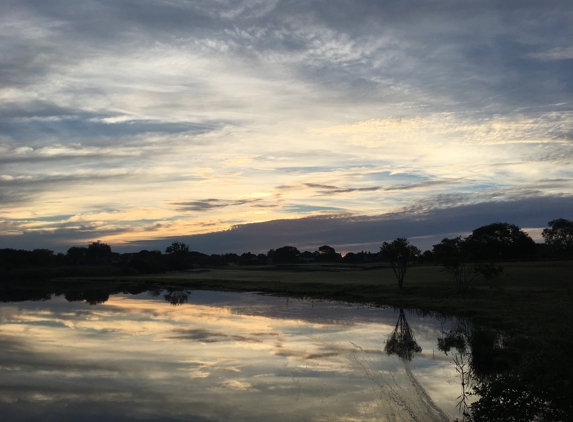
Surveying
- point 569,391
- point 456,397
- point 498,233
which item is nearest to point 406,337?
point 456,397

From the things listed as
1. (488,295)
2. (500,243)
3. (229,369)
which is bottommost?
(229,369)

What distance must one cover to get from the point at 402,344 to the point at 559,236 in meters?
115

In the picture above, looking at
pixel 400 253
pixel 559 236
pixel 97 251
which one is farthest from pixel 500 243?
pixel 97 251

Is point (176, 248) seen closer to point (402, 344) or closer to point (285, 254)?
point (285, 254)

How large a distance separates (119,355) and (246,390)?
7183mm

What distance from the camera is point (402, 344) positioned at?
21125 mm

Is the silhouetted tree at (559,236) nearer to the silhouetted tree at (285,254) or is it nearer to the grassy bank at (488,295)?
the grassy bank at (488,295)

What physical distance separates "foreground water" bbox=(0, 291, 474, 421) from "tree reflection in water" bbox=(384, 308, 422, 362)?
4 centimetres

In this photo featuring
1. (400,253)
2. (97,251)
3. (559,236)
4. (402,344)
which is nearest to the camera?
(402,344)

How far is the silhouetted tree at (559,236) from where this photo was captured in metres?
114

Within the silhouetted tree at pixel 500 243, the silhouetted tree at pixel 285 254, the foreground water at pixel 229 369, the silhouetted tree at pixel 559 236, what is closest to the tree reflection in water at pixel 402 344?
the foreground water at pixel 229 369

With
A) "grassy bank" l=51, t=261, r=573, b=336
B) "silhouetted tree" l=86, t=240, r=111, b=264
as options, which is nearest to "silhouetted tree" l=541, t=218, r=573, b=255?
"grassy bank" l=51, t=261, r=573, b=336

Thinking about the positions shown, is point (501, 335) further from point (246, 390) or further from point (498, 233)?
point (498, 233)

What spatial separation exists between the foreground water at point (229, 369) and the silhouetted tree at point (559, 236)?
99.0m
